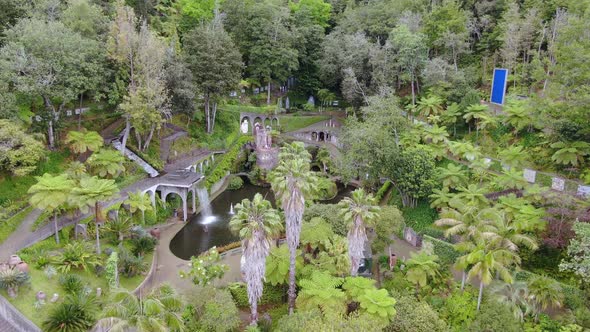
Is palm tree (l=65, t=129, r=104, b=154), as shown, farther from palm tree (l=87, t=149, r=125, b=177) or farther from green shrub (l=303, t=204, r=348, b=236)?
green shrub (l=303, t=204, r=348, b=236)

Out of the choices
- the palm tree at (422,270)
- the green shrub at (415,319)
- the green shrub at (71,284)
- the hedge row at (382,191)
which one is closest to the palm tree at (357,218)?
the green shrub at (415,319)

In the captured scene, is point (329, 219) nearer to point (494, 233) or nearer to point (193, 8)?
point (494, 233)

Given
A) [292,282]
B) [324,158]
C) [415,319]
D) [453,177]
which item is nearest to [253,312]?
[292,282]

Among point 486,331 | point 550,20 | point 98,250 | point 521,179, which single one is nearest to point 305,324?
point 486,331

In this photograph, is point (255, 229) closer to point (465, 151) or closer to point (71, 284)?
point (71, 284)

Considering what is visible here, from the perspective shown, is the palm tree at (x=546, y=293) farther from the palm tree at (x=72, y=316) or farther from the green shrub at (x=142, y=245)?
the green shrub at (x=142, y=245)

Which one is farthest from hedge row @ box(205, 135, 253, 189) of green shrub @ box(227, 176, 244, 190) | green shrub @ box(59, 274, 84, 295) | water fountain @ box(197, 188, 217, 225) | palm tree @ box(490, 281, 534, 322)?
palm tree @ box(490, 281, 534, 322)
